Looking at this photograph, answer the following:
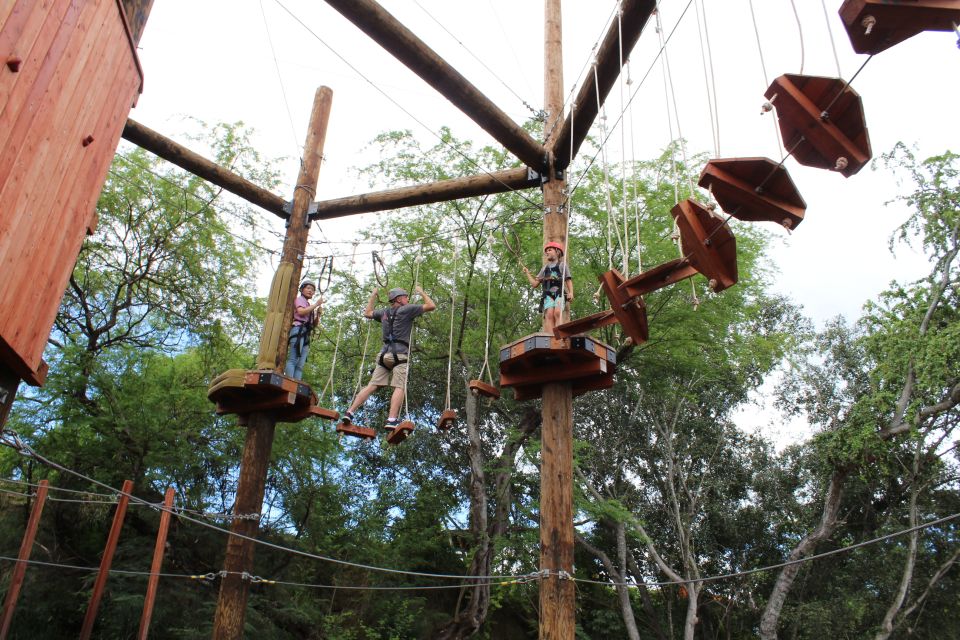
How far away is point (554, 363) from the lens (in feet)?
16.9

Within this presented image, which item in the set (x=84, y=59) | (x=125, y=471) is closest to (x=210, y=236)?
(x=125, y=471)

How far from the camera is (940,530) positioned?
15.2 meters

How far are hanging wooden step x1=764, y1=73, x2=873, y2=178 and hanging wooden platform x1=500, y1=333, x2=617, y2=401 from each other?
7.44ft

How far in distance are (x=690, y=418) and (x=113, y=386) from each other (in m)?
13.6

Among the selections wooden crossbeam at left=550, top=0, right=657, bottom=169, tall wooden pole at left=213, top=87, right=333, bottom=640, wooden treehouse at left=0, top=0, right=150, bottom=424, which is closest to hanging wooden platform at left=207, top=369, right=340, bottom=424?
tall wooden pole at left=213, top=87, right=333, bottom=640

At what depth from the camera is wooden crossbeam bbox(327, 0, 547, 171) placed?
4898 millimetres

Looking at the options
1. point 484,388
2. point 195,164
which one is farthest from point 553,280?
point 195,164

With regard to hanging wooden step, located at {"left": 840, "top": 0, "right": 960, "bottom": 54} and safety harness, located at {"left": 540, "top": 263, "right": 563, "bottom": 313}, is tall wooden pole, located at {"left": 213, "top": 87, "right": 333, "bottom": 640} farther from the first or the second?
hanging wooden step, located at {"left": 840, "top": 0, "right": 960, "bottom": 54}

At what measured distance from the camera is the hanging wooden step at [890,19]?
7.32 feet

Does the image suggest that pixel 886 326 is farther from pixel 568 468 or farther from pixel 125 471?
pixel 125 471

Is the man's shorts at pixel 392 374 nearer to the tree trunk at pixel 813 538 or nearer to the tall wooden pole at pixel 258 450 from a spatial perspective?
the tall wooden pole at pixel 258 450

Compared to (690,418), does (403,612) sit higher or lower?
lower

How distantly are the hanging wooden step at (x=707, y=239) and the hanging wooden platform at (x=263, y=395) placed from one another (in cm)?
386

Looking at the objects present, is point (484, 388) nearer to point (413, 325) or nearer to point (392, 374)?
point (392, 374)
